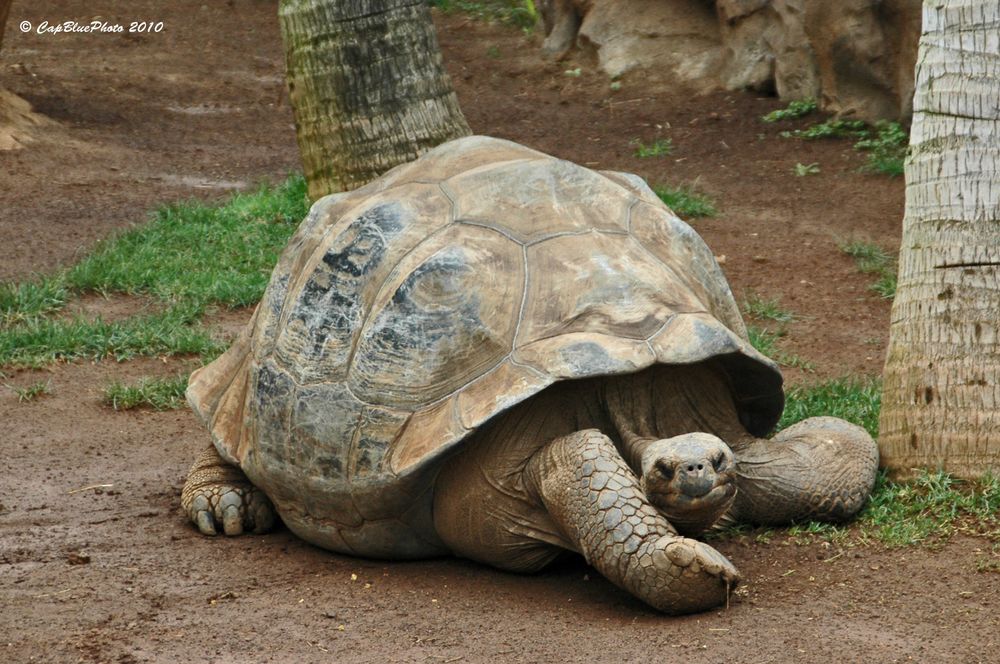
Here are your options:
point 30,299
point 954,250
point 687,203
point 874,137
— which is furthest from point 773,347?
point 874,137

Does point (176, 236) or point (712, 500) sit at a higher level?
point (176, 236)

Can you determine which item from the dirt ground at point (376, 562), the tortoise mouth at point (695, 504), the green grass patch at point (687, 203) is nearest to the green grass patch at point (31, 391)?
the dirt ground at point (376, 562)

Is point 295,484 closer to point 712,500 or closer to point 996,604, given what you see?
point 712,500

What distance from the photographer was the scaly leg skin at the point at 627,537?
3.22m

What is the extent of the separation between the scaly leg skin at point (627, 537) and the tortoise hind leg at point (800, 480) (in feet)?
1.72

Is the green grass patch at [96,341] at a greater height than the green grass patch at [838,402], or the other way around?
the green grass patch at [96,341]

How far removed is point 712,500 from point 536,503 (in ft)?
1.67

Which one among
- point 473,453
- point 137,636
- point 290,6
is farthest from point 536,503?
point 290,6

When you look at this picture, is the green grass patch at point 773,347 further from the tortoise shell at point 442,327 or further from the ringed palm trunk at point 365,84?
the ringed palm trunk at point 365,84

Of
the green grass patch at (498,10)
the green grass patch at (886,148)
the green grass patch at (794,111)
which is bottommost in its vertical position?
the green grass patch at (886,148)

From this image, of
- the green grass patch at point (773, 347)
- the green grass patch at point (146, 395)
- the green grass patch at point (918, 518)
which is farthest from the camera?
the green grass patch at point (773, 347)

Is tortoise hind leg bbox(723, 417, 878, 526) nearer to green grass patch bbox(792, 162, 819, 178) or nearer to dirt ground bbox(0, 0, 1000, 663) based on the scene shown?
dirt ground bbox(0, 0, 1000, 663)

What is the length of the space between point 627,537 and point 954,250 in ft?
4.57

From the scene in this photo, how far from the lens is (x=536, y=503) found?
3.59 m
